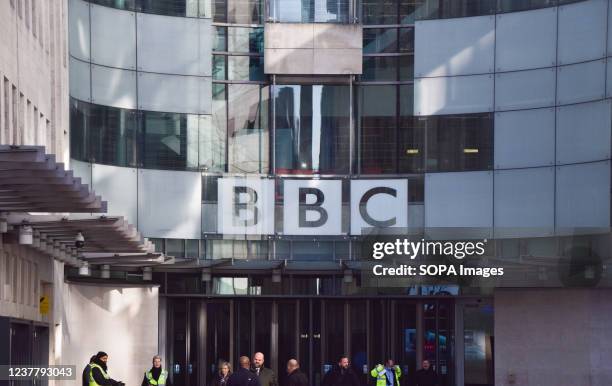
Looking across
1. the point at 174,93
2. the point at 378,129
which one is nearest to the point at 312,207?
the point at 378,129

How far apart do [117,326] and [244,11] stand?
960 cm

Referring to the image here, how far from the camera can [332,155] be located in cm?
3881

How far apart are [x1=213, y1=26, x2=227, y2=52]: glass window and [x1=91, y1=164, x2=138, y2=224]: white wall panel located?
437 centimetres

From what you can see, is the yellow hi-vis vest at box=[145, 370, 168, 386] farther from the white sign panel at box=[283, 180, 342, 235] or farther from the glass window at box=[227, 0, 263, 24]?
the glass window at box=[227, 0, 263, 24]

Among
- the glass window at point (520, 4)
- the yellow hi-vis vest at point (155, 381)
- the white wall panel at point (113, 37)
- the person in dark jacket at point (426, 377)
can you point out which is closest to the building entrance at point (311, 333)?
the person in dark jacket at point (426, 377)

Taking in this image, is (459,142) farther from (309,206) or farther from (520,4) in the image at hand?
(309,206)

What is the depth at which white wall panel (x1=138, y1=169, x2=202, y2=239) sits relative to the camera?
37219 mm

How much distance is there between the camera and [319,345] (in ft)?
131

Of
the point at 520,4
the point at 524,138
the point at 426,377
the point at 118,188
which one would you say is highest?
the point at 520,4

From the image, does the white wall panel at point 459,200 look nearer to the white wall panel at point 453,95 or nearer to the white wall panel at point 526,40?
the white wall panel at point 453,95

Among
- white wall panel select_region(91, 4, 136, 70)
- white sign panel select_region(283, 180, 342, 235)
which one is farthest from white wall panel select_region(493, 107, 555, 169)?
white wall panel select_region(91, 4, 136, 70)

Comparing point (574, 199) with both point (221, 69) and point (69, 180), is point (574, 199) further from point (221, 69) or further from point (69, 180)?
point (69, 180)

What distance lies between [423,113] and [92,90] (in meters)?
9.21

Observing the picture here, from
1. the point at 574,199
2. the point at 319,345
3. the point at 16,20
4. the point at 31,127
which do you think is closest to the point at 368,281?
the point at 319,345
